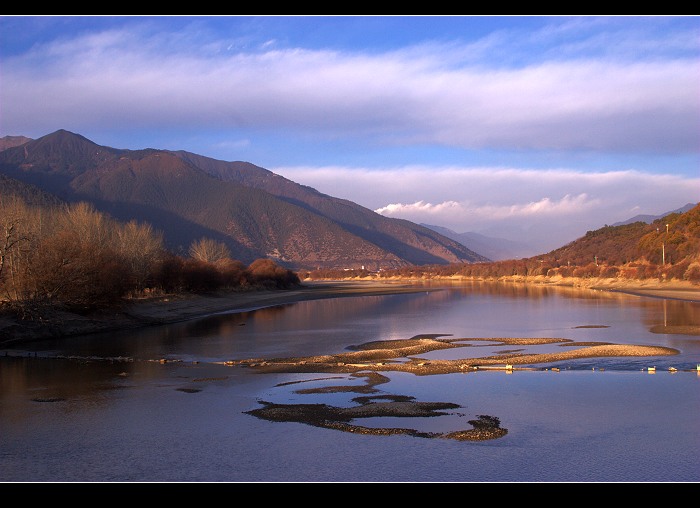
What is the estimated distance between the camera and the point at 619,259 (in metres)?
109

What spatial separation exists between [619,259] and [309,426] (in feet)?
343

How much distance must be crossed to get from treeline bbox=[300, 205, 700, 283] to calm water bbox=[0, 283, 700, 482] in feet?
201

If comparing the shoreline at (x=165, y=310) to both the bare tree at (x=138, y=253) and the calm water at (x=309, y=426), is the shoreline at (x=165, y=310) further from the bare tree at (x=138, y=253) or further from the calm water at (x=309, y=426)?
the calm water at (x=309, y=426)

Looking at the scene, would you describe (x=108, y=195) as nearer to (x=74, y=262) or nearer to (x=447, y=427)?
(x=74, y=262)

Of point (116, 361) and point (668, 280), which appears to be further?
point (668, 280)

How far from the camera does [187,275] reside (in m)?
65.7

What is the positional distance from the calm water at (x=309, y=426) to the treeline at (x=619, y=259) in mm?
61146

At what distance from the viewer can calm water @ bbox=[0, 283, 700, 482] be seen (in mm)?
11656

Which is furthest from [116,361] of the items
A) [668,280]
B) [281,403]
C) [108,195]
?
[108,195]

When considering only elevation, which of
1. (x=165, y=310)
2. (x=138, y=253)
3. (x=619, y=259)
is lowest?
(x=165, y=310)

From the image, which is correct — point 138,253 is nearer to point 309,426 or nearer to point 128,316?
point 128,316

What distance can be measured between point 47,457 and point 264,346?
18.5m

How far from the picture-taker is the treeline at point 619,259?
85.3 meters

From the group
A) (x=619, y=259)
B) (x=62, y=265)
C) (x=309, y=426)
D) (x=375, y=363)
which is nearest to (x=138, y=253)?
(x=62, y=265)
